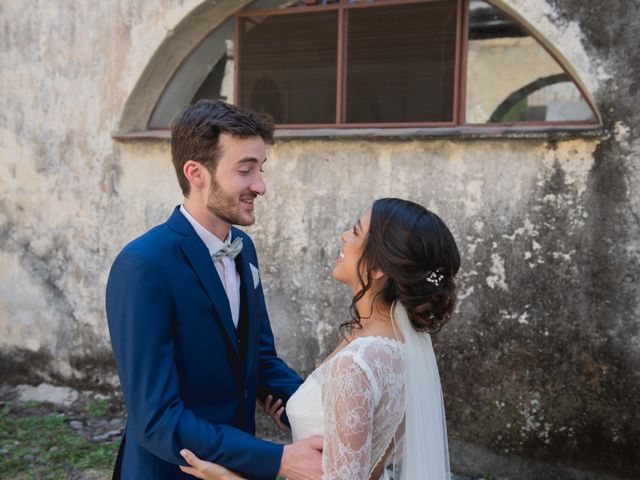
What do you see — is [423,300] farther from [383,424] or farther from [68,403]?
[68,403]

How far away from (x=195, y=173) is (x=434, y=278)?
876mm

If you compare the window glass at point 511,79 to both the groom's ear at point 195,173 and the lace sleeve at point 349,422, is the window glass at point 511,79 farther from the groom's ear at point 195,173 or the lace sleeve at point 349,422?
the lace sleeve at point 349,422

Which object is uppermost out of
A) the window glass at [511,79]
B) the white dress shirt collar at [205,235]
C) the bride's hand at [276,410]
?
the window glass at [511,79]

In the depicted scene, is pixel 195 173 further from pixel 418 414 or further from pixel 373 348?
pixel 418 414

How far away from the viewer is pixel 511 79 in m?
4.73

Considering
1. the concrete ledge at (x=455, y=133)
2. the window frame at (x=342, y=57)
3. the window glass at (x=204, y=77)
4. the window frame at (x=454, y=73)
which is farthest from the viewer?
the window glass at (x=204, y=77)

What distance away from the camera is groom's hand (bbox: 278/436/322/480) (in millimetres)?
1998

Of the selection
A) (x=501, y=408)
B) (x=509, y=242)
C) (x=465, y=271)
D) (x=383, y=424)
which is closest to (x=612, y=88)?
(x=509, y=242)

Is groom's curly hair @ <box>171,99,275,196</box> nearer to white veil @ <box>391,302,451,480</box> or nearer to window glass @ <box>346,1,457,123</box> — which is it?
white veil @ <box>391,302,451,480</box>

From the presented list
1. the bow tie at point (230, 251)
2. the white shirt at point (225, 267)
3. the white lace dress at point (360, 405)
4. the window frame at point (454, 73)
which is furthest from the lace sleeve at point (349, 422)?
the window frame at point (454, 73)

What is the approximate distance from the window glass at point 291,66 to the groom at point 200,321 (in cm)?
298

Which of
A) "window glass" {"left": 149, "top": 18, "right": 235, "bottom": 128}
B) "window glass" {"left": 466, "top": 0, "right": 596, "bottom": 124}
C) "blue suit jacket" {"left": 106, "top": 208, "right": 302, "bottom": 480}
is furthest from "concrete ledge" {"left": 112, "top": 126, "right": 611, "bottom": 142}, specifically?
"blue suit jacket" {"left": 106, "top": 208, "right": 302, "bottom": 480}

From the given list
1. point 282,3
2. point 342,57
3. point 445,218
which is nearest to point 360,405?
point 445,218

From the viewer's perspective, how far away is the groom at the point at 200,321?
195cm
